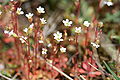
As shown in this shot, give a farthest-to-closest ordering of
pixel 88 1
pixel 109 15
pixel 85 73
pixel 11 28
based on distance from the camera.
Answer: pixel 88 1
pixel 109 15
pixel 85 73
pixel 11 28

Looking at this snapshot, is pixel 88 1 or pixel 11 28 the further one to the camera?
pixel 88 1

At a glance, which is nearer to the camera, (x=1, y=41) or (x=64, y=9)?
(x=1, y=41)

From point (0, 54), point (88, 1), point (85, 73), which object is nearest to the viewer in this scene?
point (85, 73)

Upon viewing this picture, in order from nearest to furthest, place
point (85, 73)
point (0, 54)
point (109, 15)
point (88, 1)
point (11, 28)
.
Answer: point (11, 28), point (85, 73), point (0, 54), point (109, 15), point (88, 1)

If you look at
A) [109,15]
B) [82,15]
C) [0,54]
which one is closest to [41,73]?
[0,54]

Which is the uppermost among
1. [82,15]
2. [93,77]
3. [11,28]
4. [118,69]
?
[11,28]

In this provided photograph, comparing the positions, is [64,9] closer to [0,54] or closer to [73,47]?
[73,47]

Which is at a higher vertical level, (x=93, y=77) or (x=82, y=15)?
(x=82, y=15)

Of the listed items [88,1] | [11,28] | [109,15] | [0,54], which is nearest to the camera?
[11,28]

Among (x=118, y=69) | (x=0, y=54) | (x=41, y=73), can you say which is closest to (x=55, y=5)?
(x=0, y=54)
